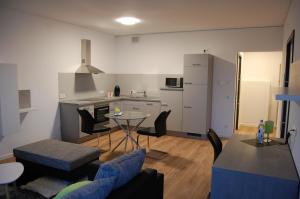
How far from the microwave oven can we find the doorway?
2109 mm

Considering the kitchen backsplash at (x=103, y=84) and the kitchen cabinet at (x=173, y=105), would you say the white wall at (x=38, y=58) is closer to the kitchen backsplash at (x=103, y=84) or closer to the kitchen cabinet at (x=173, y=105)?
the kitchen backsplash at (x=103, y=84)

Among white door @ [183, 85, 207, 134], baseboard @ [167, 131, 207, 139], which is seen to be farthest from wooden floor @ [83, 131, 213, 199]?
white door @ [183, 85, 207, 134]

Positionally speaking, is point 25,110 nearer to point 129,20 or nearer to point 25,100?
point 25,100

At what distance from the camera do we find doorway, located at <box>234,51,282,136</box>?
7129mm

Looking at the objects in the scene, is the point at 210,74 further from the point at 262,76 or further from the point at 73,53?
the point at 73,53

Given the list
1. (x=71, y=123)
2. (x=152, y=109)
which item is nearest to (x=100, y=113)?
(x=71, y=123)

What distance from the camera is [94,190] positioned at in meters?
1.63

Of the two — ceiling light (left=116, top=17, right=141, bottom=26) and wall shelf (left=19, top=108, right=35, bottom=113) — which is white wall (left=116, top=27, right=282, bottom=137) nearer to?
ceiling light (left=116, top=17, right=141, bottom=26)

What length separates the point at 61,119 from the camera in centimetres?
548

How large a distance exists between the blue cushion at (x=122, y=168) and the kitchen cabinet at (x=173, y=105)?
3.88 meters

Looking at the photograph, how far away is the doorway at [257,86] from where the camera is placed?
7129 millimetres

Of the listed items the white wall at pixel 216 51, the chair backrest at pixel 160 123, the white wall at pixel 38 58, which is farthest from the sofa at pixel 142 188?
the white wall at pixel 216 51

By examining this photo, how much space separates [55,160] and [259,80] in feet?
20.7

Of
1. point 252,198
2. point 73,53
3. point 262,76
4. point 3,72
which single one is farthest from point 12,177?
point 262,76
